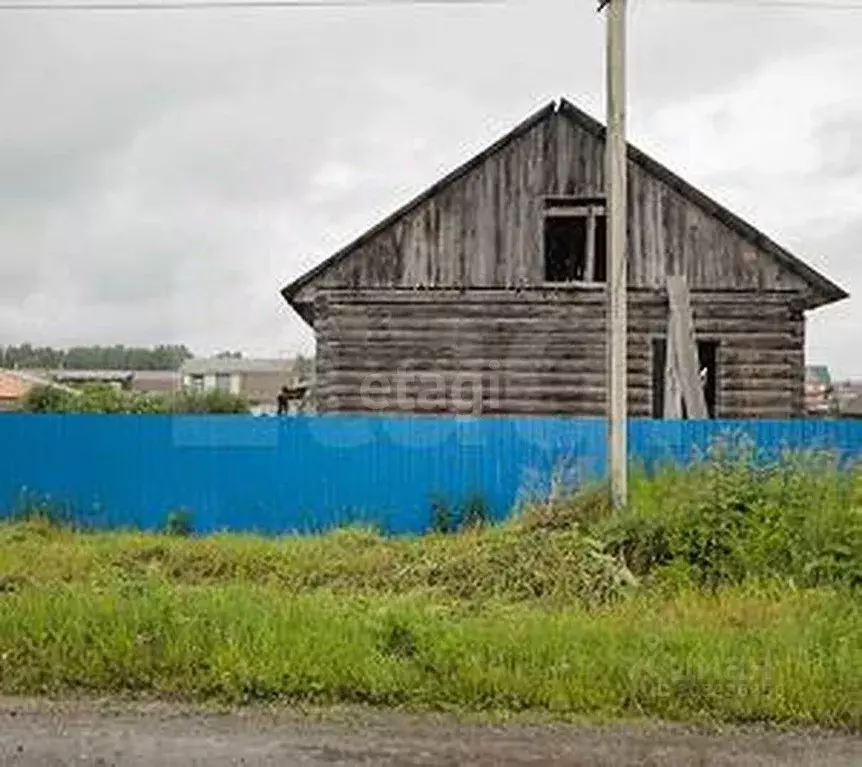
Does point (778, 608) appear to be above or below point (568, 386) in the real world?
below

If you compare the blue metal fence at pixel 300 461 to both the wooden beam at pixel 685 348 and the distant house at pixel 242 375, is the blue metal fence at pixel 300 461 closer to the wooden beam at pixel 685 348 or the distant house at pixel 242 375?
the wooden beam at pixel 685 348

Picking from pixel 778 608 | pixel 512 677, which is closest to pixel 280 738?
pixel 512 677

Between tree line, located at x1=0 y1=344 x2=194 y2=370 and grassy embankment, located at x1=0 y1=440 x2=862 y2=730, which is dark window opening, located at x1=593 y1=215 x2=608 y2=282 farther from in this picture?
tree line, located at x1=0 y1=344 x2=194 y2=370

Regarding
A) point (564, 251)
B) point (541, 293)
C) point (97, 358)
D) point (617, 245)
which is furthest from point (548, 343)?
point (97, 358)

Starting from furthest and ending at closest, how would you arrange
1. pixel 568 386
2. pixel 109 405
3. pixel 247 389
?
pixel 247 389 < pixel 109 405 < pixel 568 386

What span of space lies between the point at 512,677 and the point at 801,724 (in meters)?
1.44

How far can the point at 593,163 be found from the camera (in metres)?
19.2

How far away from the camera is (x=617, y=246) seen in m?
11.2

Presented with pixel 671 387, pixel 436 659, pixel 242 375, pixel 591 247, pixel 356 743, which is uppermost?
pixel 591 247

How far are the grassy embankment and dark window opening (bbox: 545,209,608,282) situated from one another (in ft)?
25.1

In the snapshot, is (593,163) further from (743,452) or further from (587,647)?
(587,647)

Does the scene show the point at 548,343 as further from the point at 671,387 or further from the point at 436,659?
the point at 436,659

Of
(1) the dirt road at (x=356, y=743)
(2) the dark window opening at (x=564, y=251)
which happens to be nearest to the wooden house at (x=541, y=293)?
(2) the dark window opening at (x=564, y=251)

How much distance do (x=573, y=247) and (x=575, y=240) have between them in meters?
0.13
